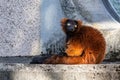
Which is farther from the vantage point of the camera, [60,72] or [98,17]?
[98,17]

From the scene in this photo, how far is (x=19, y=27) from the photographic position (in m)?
6.31

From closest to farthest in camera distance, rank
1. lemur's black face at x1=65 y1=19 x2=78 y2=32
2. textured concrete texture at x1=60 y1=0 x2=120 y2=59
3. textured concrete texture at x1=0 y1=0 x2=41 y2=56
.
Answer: lemur's black face at x1=65 y1=19 x2=78 y2=32, textured concrete texture at x1=60 y1=0 x2=120 y2=59, textured concrete texture at x1=0 y1=0 x2=41 y2=56

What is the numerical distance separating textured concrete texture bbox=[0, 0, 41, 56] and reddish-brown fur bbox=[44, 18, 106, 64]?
6.21 ft

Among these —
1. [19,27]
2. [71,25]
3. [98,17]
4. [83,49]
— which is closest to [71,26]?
[71,25]

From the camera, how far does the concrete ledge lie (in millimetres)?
3826

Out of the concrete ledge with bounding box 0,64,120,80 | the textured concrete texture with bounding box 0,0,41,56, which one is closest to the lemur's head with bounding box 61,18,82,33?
the concrete ledge with bounding box 0,64,120,80

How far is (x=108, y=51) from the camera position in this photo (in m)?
6.09

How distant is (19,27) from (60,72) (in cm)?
249

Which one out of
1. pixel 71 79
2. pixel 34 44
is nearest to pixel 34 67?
pixel 71 79

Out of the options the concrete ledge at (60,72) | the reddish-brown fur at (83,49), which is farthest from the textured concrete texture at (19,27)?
the concrete ledge at (60,72)

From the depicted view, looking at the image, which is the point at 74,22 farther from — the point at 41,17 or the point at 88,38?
the point at 41,17

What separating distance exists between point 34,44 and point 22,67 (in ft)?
7.28

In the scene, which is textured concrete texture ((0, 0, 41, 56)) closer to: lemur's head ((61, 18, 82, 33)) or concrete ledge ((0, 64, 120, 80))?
lemur's head ((61, 18, 82, 33))

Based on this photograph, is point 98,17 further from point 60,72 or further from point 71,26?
point 60,72
